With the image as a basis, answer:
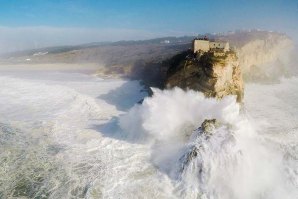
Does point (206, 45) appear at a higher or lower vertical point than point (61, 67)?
higher

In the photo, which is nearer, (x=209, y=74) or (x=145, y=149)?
(x=145, y=149)

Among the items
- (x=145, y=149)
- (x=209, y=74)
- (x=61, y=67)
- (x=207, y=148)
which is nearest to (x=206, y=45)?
(x=209, y=74)

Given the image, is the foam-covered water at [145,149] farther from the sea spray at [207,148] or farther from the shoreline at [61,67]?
the shoreline at [61,67]

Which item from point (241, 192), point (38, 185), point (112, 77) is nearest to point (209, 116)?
point (241, 192)

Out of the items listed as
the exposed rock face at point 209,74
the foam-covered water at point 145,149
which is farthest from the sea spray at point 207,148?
the exposed rock face at point 209,74

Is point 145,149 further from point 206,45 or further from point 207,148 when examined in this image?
point 206,45

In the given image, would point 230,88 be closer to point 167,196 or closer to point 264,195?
point 264,195
